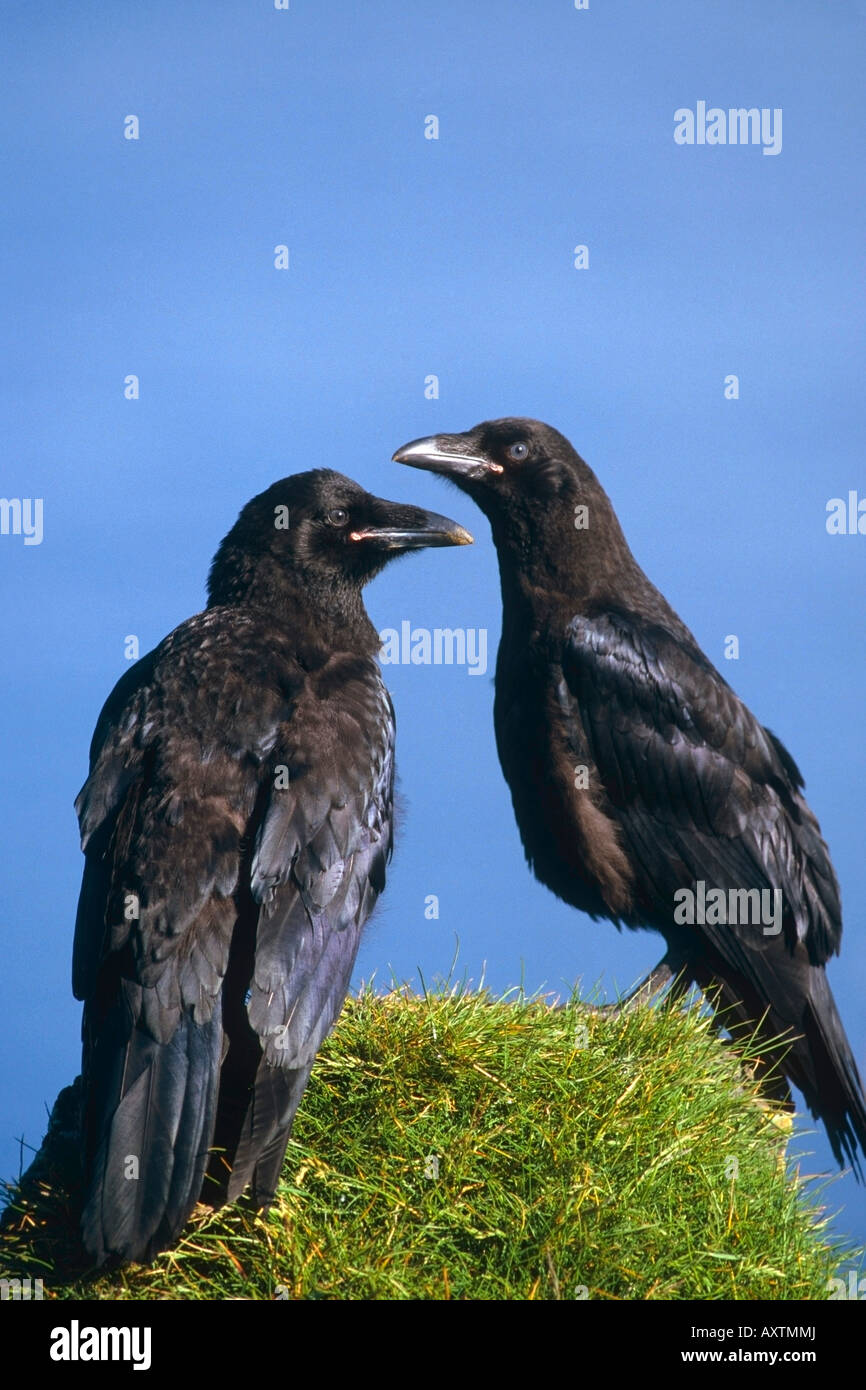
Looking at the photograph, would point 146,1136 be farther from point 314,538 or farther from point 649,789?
point 649,789

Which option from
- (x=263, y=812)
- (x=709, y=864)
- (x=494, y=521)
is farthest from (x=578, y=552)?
(x=263, y=812)

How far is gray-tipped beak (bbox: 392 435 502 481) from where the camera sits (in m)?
6.29

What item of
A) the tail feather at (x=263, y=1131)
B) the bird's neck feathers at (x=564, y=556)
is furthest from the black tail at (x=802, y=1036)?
the tail feather at (x=263, y=1131)

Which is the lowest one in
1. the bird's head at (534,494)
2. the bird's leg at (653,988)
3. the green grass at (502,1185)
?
the green grass at (502,1185)

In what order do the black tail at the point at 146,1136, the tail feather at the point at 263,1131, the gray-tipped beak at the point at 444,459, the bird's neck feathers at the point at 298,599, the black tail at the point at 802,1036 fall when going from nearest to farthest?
1. the black tail at the point at 146,1136
2. the tail feather at the point at 263,1131
3. the bird's neck feathers at the point at 298,599
4. the black tail at the point at 802,1036
5. the gray-tipped beak at the point at 444,459

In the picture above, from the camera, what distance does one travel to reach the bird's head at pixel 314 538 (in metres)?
5.46

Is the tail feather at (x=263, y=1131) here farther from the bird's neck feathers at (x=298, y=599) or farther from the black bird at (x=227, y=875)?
the bird's neck feathers at (x=298, y=599)

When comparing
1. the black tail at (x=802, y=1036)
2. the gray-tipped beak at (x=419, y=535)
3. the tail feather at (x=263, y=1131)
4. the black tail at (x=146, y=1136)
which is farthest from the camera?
the black tail at (x=802, y=1036)

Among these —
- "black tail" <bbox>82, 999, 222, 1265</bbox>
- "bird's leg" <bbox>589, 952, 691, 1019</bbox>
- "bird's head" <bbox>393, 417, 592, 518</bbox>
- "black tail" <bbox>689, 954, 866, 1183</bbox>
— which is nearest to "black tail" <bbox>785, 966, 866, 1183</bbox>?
"black tail" <bbox>689, 954, 866, 1183</bbox>

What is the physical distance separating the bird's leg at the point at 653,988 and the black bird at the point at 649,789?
1 centimetres

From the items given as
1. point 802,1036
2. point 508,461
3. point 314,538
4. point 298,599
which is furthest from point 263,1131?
point 508,461

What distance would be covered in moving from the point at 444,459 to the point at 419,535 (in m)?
0.76

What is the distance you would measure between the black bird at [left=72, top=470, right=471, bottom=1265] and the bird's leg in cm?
112

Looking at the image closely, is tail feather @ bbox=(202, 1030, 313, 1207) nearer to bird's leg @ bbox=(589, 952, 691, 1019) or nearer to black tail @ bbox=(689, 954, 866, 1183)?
bird's leg @ bbox=(589, 952, 691, 1019)
